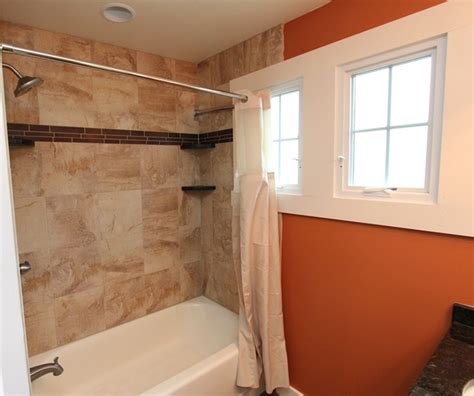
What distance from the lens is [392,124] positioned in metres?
1.33

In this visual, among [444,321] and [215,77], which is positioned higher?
[215,77]

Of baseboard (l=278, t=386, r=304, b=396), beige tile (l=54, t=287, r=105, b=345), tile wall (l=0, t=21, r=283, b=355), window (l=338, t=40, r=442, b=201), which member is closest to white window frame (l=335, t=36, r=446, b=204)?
window (l=338, t=40, r=442, b=201)

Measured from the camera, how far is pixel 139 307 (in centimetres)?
215

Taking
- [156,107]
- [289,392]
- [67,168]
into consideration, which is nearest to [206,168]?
[156,107]

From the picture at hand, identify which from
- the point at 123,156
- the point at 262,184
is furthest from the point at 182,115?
the point at 262,184

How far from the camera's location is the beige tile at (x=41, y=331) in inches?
68.1

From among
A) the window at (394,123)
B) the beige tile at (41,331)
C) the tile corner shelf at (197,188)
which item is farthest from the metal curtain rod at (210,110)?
the beige tile at (41,331)

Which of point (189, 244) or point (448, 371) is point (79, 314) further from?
point (448, 371)

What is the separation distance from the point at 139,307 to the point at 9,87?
1.62 m

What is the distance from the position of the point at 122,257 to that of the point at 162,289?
429 mm

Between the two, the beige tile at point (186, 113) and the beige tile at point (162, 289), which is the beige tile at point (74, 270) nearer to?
the beige tile at point (162, 289)

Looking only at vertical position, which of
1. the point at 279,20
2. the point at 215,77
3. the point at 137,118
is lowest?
the point at 137,118

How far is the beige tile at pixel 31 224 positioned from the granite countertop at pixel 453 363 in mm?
1923

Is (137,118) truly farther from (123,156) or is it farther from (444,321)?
(444,321)
